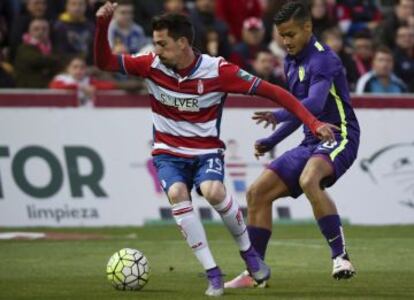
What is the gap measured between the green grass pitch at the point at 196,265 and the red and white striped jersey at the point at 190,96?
120 cm

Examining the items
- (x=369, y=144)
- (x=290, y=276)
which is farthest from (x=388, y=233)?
(x=290, y=276)

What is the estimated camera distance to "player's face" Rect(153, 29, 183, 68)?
32.7ft

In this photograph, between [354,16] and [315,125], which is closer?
[315,125]

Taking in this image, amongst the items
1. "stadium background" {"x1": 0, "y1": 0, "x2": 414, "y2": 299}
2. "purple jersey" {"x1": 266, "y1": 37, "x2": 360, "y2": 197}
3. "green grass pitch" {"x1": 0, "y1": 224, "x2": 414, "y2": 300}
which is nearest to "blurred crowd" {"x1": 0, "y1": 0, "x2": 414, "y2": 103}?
"stadium background" {"x1": 0, "y1": 0, "x2": 414, "y2": 299}

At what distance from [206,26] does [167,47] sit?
9.87 m

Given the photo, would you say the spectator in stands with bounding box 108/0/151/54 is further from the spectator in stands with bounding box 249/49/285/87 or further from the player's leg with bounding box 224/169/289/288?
the player's leg with bounding box 224/169/289/288

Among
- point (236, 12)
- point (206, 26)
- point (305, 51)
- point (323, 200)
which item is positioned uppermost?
point (305, 51)

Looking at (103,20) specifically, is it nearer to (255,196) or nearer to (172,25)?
(172,25)

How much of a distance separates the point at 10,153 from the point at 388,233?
194 inches

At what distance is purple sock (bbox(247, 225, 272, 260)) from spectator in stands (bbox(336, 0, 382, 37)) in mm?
11716

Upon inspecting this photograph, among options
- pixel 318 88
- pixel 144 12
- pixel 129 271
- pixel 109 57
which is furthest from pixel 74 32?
pixel 129 271

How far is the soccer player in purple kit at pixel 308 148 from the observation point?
1038cm

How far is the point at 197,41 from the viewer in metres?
19.1

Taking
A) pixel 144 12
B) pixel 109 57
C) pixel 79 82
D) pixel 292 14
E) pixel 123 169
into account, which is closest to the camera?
pixel 109 57
